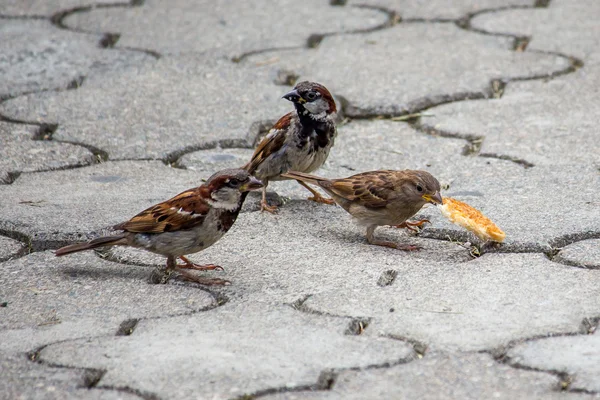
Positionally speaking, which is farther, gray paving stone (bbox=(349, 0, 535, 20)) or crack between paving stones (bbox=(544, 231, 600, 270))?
gray paving stone (bbox=(349, 0, 535, 20))

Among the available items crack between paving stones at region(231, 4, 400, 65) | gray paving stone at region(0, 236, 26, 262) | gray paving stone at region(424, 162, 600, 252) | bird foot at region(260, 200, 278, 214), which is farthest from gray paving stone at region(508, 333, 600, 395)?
crack between paving stones at region(231, 4, 400, 65)

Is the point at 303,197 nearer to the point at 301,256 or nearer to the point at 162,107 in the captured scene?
the point at 301,256

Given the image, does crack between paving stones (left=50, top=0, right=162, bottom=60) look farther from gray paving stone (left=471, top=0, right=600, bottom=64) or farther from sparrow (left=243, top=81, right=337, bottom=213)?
gray paving stone (left=471, top=0, right=600, bottom=64)

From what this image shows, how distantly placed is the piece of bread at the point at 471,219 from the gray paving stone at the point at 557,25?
240 cm

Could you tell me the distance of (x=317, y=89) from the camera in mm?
4844

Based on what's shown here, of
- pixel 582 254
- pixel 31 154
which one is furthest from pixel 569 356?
Answer: pixel 31 154

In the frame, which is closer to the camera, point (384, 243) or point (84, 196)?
point (384, 243)

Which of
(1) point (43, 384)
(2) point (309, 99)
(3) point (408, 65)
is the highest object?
(2) point (309, 99)

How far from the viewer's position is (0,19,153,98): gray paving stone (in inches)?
241

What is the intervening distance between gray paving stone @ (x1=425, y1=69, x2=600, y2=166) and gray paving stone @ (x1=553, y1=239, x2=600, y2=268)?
3.27 ft

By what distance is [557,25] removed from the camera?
6867 mm

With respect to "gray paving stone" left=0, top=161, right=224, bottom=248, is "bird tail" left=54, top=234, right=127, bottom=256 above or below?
above

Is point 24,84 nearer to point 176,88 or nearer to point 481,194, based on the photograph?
point 176,88

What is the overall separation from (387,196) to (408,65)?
7.27 feet
